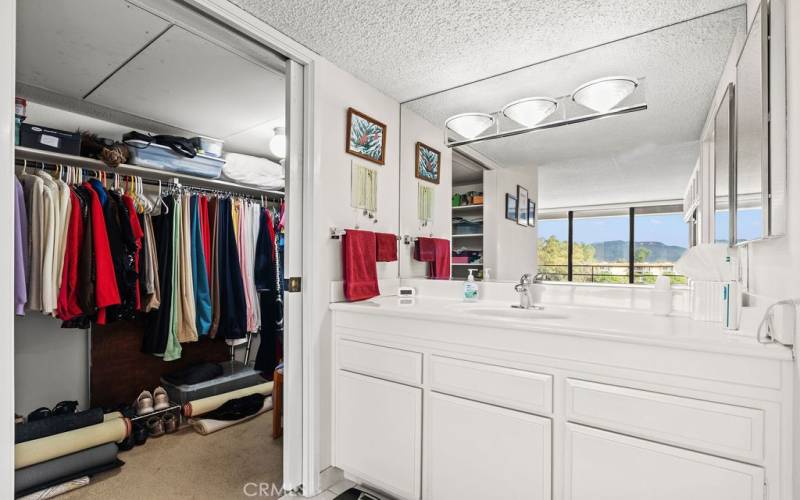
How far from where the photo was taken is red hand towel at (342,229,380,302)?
192cm

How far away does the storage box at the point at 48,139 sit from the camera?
2.04 meters

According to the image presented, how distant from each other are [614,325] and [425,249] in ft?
3.99

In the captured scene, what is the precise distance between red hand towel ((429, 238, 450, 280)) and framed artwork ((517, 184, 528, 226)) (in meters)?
0.46

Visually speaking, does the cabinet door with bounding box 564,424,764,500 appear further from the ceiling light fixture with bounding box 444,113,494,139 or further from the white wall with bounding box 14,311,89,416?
the white wall with bounding box 14,311,89,416

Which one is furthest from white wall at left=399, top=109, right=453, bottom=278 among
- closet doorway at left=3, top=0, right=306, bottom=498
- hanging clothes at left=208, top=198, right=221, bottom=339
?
hanging clothes at left=208, top=198, right=221, bottom=339

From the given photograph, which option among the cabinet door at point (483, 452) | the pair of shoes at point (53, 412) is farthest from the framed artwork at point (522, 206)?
the pair of shoes at point (53, 412)

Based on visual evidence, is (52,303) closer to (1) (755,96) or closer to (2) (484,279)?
(2) (484,279)

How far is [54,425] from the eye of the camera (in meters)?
1.99

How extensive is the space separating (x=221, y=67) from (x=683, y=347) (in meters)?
2.35

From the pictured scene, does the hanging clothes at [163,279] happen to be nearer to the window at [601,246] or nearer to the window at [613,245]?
the window at [613,245]

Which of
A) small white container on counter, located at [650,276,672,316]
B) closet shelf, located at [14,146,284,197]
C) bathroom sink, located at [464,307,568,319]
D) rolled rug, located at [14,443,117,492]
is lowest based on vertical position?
rolled rug, located at [14,443,117,492]

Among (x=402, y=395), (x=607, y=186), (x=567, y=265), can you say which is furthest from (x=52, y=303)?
(x=607, y=186)

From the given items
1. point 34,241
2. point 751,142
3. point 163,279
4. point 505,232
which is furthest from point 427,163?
point 34,241

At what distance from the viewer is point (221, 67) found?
6.55ft
